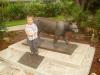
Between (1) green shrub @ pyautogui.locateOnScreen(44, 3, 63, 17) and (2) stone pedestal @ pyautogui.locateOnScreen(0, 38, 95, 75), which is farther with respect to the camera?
(1) green shrub @ pyautogui.locateOnScreen(44, 3, 63, 17)

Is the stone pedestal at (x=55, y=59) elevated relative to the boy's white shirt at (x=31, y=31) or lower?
lower

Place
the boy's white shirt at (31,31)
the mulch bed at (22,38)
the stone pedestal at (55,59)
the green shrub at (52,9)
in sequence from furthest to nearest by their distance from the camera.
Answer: the green shrub at (52,9), the mulch bed at (22,38), the boy's white shirt at (31,31), the stone pedestal at (55,59)

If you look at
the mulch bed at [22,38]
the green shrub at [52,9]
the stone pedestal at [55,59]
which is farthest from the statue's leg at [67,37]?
the green shrub at [52,9]

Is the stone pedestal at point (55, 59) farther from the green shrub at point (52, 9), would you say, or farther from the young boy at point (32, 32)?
the green shrub at point (52, 9)

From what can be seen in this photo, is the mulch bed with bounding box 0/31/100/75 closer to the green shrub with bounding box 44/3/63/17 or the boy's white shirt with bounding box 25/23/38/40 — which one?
the boy's white shirt with bounding box 25/23/38/40

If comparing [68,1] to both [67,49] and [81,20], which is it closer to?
[81,20]

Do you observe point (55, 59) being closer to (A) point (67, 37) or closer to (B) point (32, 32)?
(B) point (32, 32)

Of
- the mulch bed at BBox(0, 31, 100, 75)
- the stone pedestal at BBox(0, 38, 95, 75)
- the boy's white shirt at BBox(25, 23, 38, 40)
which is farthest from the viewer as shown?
the mulch bed at BBox(0, 31, 100, 75)

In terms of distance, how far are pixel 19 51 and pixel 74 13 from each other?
3.88 meters

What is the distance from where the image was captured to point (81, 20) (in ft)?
26.1

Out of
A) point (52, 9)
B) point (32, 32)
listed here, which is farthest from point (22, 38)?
point (52, 9)

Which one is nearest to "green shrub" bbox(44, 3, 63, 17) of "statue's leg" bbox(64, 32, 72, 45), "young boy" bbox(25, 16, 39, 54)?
"statue's leg" bbox(64, 32, 72, 45)

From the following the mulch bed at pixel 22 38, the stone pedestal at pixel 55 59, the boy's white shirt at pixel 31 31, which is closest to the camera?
the stone pedestal at pixel 55 59

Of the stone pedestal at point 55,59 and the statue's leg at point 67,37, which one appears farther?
the statue's leg at point 67,37
